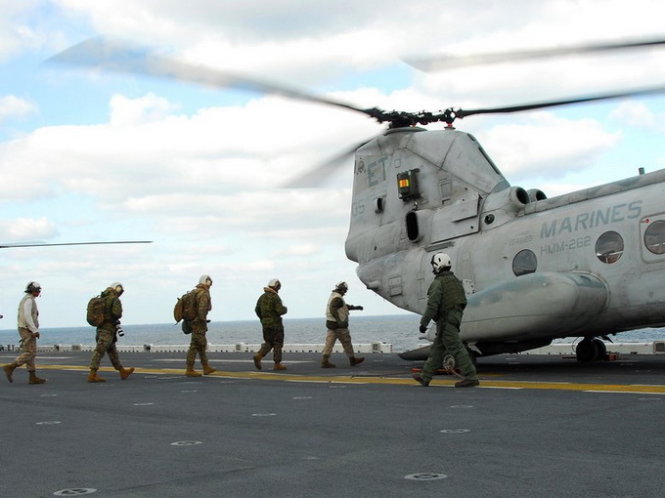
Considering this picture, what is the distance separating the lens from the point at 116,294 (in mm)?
15133

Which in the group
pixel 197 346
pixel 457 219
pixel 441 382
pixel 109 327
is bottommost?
pixel 441 382

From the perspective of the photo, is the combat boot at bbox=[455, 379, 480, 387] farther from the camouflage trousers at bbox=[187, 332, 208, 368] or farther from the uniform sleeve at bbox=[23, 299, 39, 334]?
the uniform sleeve at bbox=[23, 299, 39, 334]

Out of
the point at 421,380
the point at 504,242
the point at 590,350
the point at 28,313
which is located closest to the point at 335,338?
the point at 504,242

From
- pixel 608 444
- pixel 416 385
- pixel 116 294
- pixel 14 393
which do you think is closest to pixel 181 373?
pixel 116 294

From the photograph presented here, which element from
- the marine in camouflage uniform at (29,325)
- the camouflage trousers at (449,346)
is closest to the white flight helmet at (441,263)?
the camouflage trousers at (449,346)

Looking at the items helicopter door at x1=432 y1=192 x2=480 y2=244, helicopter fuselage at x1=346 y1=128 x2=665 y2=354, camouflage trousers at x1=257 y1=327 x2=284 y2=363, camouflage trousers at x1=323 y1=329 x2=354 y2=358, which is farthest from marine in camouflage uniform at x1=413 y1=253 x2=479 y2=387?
camouflage trousers at x1=323 y1=329 x2=354 y2=358

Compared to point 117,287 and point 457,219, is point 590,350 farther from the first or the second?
point 117,287

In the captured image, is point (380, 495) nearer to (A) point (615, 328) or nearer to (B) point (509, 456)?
(B) point (509, 456)

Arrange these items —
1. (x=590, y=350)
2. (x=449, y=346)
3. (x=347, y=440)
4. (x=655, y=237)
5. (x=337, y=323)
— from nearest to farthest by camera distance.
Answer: (x=347, y=440), (x=449, y=346), (x=655, y=237), (x=590, y=350), (x=337, y=323)

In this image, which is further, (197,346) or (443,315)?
(197,346)

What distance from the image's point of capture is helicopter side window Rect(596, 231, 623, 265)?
13.1 m

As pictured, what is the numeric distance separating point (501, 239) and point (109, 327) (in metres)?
7.71

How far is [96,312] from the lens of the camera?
14914 mm

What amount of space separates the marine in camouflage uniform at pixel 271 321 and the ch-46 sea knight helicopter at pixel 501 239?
8.05 ft
